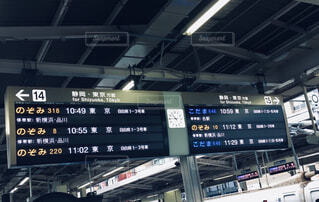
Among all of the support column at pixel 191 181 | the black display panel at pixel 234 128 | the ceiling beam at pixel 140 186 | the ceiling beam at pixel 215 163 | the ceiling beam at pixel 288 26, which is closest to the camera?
the black display panel at pixel 234 128

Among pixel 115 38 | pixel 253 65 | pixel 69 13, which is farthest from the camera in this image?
pixel 253 65

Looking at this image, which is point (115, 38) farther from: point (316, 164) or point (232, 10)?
point (316, 164)

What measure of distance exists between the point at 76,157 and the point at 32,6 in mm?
2552

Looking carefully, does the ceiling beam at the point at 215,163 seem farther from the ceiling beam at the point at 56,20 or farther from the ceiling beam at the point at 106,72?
the ceiling beam at the point at 56,20

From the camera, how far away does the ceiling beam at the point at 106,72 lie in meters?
7.17

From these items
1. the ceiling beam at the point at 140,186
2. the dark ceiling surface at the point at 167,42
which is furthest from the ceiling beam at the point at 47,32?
the ceiling beam at the point at 140,186

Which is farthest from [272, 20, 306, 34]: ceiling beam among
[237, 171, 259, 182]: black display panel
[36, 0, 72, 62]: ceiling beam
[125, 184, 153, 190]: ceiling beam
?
[125, 184, 153, 190]: ceiling beam

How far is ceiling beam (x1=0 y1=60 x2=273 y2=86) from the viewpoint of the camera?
7.17 m

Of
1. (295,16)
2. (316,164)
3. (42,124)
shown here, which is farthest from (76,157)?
(316,164)

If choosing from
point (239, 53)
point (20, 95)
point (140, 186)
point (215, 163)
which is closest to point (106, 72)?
point (20, 95)

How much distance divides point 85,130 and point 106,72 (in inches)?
70.8

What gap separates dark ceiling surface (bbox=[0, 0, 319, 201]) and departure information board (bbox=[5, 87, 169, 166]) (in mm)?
956

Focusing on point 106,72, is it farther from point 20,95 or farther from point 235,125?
point 235,125

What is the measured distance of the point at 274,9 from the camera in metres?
7.78
